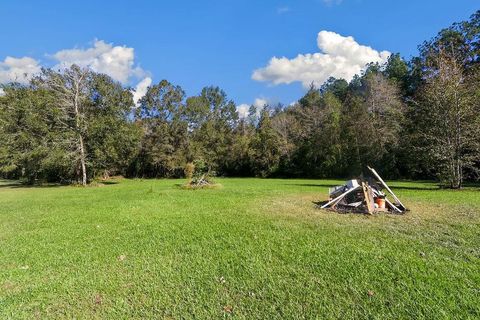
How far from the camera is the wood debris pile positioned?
9898mm

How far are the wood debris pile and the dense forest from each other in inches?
325

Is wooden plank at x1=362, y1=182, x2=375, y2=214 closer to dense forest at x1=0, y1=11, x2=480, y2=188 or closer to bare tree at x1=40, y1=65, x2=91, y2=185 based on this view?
dense forest at x1=0, y1=11, x2=480, y2=188

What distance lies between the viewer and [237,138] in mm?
45000

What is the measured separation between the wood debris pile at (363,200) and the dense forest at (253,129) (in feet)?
27.1

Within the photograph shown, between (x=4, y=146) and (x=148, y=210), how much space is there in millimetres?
24360

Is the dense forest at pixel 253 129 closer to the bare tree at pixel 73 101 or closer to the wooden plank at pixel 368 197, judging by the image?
the bare tree at pixel 73 101

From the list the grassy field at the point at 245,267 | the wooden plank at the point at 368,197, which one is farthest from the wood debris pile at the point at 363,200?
the grassy field at the point at 245,267

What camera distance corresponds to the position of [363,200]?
1041 centimetres

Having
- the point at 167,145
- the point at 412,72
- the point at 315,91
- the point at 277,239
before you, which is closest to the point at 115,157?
the point at 167,145

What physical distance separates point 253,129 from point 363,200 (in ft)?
134

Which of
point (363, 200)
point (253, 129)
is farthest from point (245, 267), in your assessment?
point (253, 129)

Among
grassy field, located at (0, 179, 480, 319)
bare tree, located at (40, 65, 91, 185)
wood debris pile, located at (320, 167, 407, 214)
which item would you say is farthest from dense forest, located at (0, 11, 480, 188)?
grassy field, located at (0, 179, 480, 319)

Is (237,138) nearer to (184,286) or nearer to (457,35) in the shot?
(457,35)

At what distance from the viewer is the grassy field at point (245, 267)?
3.91 metres
